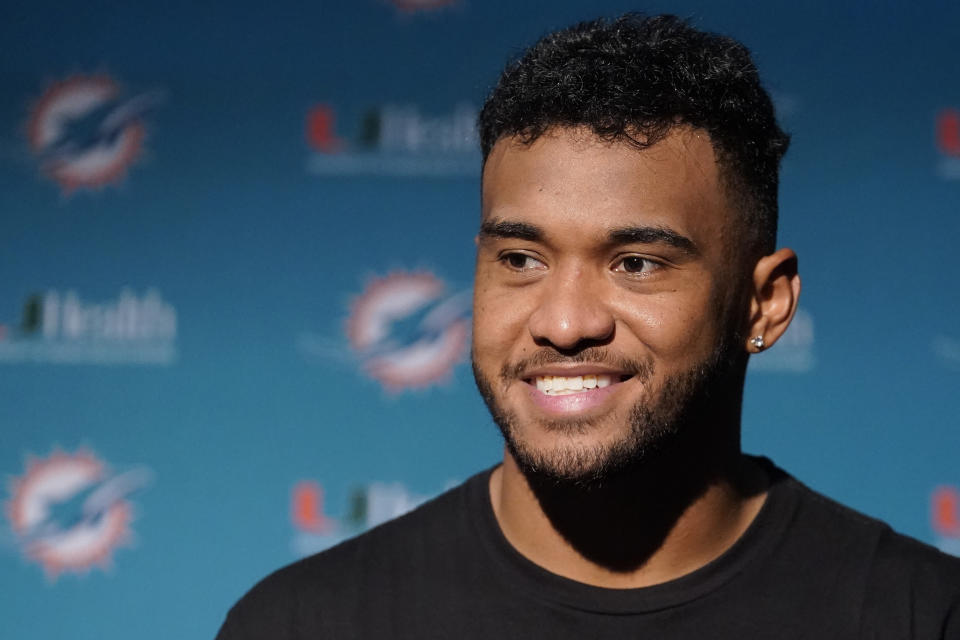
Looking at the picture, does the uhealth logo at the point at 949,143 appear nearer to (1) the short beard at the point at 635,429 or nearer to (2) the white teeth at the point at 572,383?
(1) the short beard at the point at 635,429

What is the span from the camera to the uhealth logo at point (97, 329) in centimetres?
256

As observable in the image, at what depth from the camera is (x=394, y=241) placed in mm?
2564

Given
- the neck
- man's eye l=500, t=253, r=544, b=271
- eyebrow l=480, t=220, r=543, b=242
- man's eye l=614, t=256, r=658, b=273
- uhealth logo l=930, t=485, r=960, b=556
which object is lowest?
the neck

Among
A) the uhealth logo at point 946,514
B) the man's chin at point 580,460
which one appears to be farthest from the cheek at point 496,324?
the uhealth logo at point 946,514

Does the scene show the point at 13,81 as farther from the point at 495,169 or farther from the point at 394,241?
the point at 495,169

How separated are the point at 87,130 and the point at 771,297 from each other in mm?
1855

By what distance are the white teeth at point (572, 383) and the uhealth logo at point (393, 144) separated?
4.57 ft

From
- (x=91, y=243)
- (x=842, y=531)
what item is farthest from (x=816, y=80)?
(x=91, y=243)

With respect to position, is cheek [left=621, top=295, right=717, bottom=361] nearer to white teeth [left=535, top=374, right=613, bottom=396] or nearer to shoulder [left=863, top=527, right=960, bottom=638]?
white teeth [left=535, top=374, right=613, bottom=396]

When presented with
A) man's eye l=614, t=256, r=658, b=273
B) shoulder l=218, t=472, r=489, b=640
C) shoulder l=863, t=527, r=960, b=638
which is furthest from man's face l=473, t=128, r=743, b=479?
shoulder l=863, t=527, r=960, b=638

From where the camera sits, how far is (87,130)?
2588mm

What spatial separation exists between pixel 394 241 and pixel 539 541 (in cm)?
133

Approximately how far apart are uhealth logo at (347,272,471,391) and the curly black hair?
113 cm

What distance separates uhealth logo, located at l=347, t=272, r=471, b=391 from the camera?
255 centimetres
